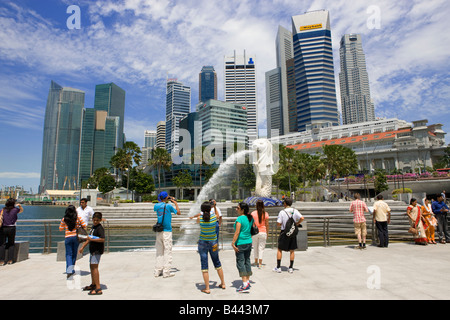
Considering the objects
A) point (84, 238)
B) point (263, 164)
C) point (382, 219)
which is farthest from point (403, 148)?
point (84, 238)

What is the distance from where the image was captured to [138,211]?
3744 centimetres

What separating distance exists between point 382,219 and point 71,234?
10.1 metres

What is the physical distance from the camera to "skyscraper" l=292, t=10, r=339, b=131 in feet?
564

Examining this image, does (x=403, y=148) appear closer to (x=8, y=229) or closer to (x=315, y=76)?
(x=315, y=76)

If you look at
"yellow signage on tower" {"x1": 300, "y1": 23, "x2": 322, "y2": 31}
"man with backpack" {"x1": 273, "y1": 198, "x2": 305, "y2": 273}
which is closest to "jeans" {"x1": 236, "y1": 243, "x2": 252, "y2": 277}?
"man with backpack" {"x1": 273, "y1": 198, "x2": 305, "y2": 273}

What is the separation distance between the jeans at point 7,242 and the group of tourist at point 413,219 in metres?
11.1

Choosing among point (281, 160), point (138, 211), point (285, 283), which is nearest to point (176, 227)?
point (138, 211)

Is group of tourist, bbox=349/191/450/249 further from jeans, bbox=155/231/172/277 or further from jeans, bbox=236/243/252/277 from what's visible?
jeans, bbox=155/231/172/277

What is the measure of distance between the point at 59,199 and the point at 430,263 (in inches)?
7534

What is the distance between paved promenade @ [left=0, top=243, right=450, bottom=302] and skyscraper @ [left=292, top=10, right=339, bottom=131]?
165703mm

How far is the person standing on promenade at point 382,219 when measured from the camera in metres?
9.77

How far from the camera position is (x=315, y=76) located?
173375mm

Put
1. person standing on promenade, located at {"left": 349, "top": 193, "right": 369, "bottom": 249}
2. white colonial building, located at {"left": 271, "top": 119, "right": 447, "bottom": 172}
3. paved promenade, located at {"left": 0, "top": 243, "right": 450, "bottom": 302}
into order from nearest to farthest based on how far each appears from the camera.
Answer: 1. paved promenade, located at {"left": 0, "top": 243, "right": 450, "bottom": 302}
2. person standing on promenade, located at {"left": 349, "top": 193, "right": 369, "bottom": 249}
3. white colonial building, located at {"left": 271, "top": 119, "right": 447, "bottom": 172}
